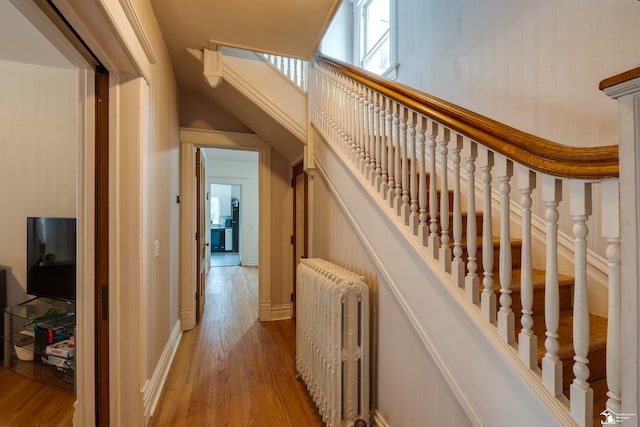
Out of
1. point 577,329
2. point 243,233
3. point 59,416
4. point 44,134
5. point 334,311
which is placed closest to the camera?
point 577,329

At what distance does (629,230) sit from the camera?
0.58 metres

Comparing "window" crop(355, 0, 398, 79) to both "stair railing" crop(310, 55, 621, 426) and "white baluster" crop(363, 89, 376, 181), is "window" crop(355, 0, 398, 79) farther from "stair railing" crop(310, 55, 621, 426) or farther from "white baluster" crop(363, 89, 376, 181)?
"stair railing" crop(310, 55, 621, 426)

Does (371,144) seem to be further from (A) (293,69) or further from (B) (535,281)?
(A) (293,69)

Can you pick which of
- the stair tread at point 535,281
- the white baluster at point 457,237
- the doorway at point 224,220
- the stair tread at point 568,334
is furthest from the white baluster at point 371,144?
the doorway at point 224,220

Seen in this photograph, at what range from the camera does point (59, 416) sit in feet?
5.71

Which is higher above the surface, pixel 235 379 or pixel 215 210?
pixel 215 210

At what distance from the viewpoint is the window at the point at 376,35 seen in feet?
10.4

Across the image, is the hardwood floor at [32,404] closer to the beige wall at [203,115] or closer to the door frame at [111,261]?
the door frame at [111,261]

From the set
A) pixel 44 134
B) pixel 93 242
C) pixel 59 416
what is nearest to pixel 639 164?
pixel 93 242

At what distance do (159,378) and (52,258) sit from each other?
1.23 m

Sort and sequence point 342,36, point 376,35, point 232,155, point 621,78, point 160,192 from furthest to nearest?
point 232,155 < point 342,36 < point 376,35 < point 160,192 < point 621,78

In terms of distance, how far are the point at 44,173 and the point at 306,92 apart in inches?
88.9

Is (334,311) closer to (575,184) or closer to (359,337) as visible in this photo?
(359,337)

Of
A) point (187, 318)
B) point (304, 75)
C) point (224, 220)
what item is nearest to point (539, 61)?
point (304, 75)
